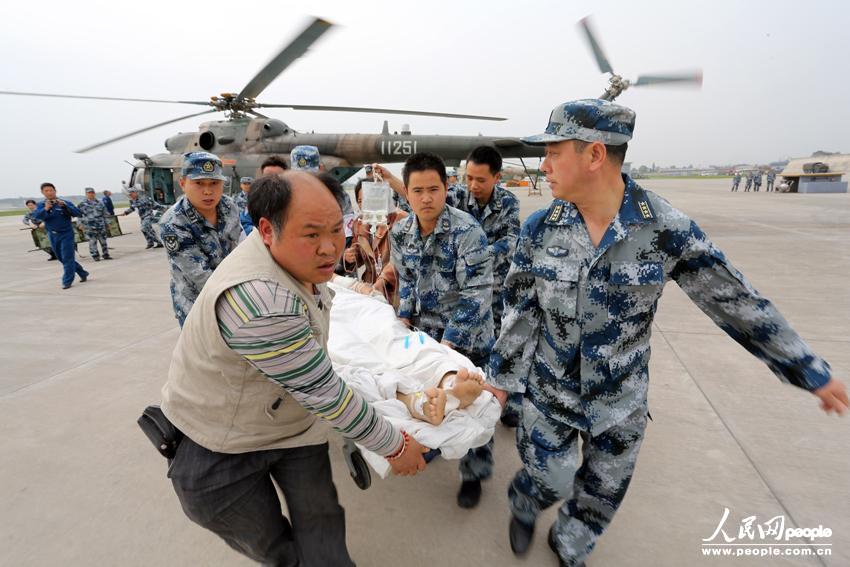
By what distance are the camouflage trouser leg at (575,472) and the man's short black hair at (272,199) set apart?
125cm

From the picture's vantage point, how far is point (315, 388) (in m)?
1.13

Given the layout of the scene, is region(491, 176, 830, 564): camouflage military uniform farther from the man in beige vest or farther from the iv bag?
the iv bag

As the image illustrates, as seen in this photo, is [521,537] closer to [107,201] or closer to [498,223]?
[498,223]

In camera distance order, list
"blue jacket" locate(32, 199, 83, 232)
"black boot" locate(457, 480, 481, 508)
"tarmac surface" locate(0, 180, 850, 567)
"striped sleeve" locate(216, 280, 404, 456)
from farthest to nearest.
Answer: "blue jacket" locate(32, 199, 83, 232) < "black boot" locate(457, 480, 481, 508) < "tarmac surface" locate(0, 180, 850, 567) < "striped sleeve" locate(216, 280, 404, 456)

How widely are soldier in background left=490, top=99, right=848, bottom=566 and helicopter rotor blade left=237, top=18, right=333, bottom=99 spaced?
611cm

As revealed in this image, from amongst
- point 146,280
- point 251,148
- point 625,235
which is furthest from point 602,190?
point 251,148

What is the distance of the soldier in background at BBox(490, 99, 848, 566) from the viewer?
1.35 m

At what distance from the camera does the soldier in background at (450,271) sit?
2.17 m

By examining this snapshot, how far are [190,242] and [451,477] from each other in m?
2.25

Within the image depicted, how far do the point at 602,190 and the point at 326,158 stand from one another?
1103cm

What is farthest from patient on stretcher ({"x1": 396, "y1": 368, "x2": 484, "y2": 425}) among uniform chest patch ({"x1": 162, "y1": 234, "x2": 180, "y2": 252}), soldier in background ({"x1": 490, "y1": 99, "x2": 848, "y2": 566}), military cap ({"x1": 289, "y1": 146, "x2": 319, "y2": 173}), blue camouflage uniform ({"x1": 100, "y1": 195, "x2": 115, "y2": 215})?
blue camouflage uniform ({"x1": 100, "y1": 195, "x2": 115, "y2": 215})

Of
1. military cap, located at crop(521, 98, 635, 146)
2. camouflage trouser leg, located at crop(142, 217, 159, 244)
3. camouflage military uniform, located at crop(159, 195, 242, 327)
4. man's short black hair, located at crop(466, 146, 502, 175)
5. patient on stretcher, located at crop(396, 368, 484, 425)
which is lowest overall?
camouflage trouser leg, located at crop(142, 217, 159, 244)

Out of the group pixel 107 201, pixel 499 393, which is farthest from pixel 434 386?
pixel 107 201

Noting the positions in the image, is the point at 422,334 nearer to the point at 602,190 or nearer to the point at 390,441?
the point at 390,441
